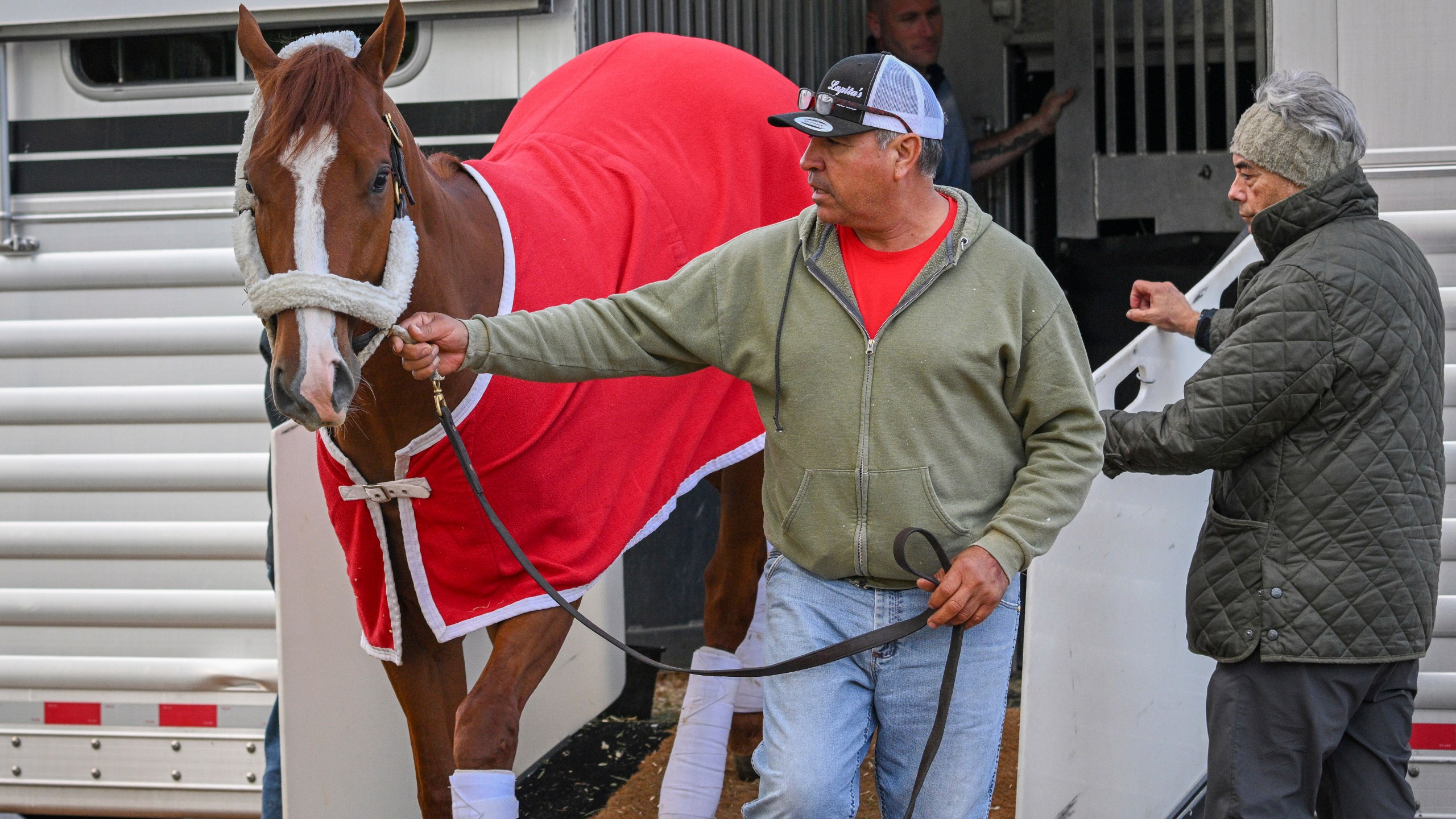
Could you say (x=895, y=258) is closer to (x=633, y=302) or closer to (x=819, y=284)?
(x=819, y=284)

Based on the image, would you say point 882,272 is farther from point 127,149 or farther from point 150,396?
point 127,149

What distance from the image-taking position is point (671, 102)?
336 centimetres

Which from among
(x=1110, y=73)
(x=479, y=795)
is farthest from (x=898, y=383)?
(x=1110, y=73)

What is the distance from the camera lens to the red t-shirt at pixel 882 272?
2145mm

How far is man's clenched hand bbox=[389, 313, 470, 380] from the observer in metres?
2.04

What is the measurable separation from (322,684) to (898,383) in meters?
1.43

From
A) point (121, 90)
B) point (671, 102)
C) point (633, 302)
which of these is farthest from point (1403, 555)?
point (121, 90)

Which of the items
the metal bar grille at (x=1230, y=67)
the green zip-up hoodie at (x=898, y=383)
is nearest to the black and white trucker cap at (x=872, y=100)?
the green zip-up hoodie at (x=898, y=383)

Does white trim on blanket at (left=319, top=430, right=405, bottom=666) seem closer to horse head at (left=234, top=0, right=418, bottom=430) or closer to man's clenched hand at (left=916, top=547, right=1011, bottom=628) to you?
horse head at (left=234, top=0, right=418, bottom=430)

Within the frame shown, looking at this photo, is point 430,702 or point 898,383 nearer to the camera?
point 898,383

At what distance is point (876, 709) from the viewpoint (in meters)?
2.20

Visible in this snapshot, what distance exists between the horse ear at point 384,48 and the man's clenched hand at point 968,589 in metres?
1.22


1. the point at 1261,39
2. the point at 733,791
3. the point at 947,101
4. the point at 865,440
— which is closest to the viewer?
the point at 865,440

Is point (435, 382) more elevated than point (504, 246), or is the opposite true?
point (504, 246)
